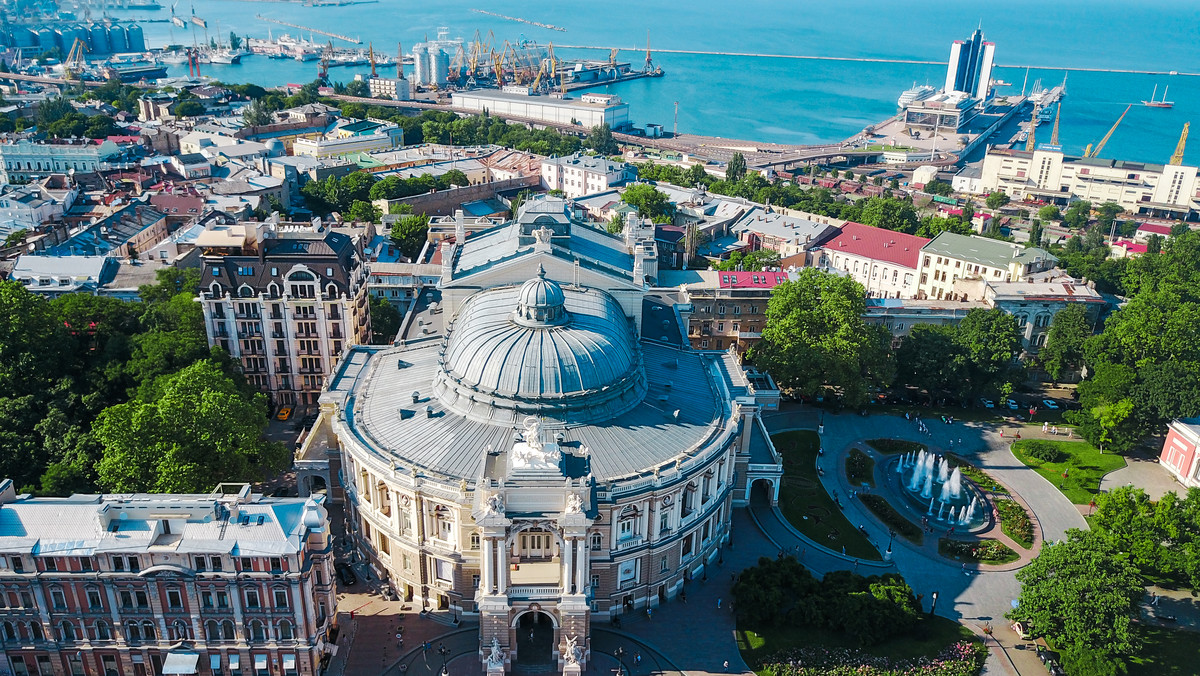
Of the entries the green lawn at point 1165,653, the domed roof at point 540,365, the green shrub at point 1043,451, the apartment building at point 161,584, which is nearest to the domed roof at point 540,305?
the domed roof at point 540,365

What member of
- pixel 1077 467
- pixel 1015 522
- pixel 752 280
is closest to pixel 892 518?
pixel 1015 522

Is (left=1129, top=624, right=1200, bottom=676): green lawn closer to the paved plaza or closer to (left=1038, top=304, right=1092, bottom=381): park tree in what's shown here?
the paved plaza

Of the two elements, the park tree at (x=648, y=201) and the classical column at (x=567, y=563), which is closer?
the classical column at (x=567, y=563)

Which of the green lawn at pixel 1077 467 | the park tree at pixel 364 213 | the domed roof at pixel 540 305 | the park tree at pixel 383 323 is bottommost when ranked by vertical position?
the green lawn at pixel 1077 467

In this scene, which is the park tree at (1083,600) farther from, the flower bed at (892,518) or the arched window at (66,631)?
the arched window at (66,631)

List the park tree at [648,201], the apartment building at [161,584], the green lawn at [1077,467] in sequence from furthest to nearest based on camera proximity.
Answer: the park tree at [648,201]
the green lawn at [1077,467]
the apartment building at [161,584]

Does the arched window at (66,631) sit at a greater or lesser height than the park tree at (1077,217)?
lesser

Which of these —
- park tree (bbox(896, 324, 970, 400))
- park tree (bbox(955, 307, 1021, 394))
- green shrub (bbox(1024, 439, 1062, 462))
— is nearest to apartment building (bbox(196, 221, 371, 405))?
park tree (bbox(896, 324, 970, 400))
